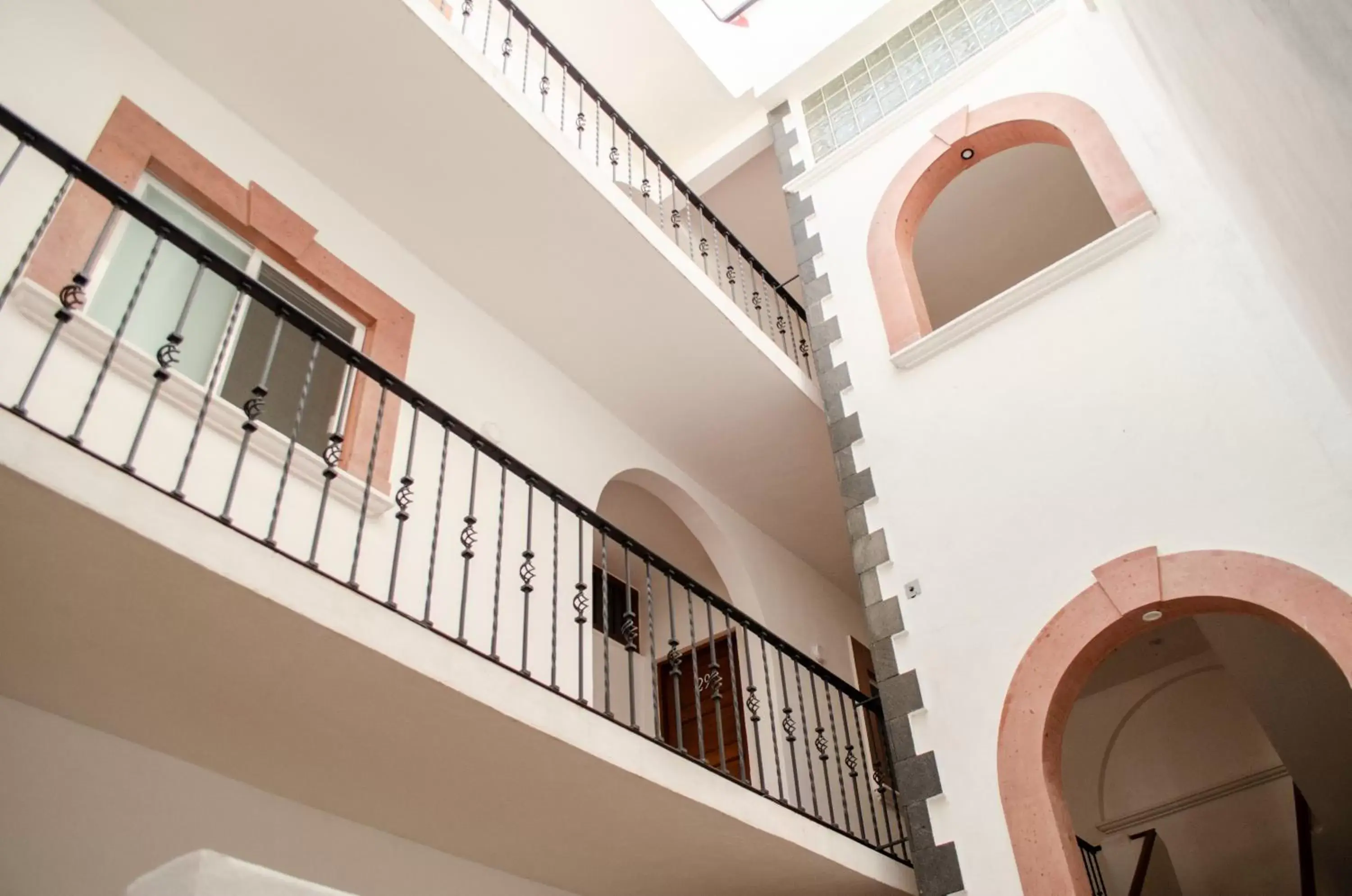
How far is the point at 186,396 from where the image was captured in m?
4.12

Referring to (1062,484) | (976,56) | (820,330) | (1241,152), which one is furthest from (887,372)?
(1241,152)

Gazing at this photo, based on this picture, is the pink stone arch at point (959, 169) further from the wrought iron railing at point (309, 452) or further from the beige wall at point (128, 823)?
the beige wall at point (128, 823)

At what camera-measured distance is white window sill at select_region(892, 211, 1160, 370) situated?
18.2ft

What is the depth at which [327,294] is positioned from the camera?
5.20m

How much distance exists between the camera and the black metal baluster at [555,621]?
3797 mm

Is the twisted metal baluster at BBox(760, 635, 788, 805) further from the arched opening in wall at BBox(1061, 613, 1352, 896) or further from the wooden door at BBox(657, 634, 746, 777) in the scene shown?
the arched opening in wall at BBox(1061, 613, 1352, 896)

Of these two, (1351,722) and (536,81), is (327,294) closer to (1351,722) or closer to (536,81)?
(536,81)

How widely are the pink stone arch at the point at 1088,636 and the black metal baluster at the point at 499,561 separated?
8.18 ft

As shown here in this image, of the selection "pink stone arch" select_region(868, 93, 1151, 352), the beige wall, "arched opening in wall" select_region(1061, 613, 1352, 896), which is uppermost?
"pink stone arch" select_region(868, 93, 1151, 352)

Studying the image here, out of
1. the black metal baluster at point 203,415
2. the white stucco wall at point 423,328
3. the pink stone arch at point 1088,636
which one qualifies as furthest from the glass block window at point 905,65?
the black metal baluster at point 203,415

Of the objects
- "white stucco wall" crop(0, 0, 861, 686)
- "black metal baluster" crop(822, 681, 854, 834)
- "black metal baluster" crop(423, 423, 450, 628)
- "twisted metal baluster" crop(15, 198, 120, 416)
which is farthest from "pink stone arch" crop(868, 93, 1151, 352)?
"twisted metal baluster" crop(15, 198, 120, 416)

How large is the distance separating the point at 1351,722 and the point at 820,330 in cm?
423

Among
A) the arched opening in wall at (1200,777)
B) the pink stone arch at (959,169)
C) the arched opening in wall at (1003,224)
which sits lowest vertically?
the arched opening in wall at (1200,777)

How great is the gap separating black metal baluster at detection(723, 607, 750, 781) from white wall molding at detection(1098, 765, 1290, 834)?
3.39 metres
